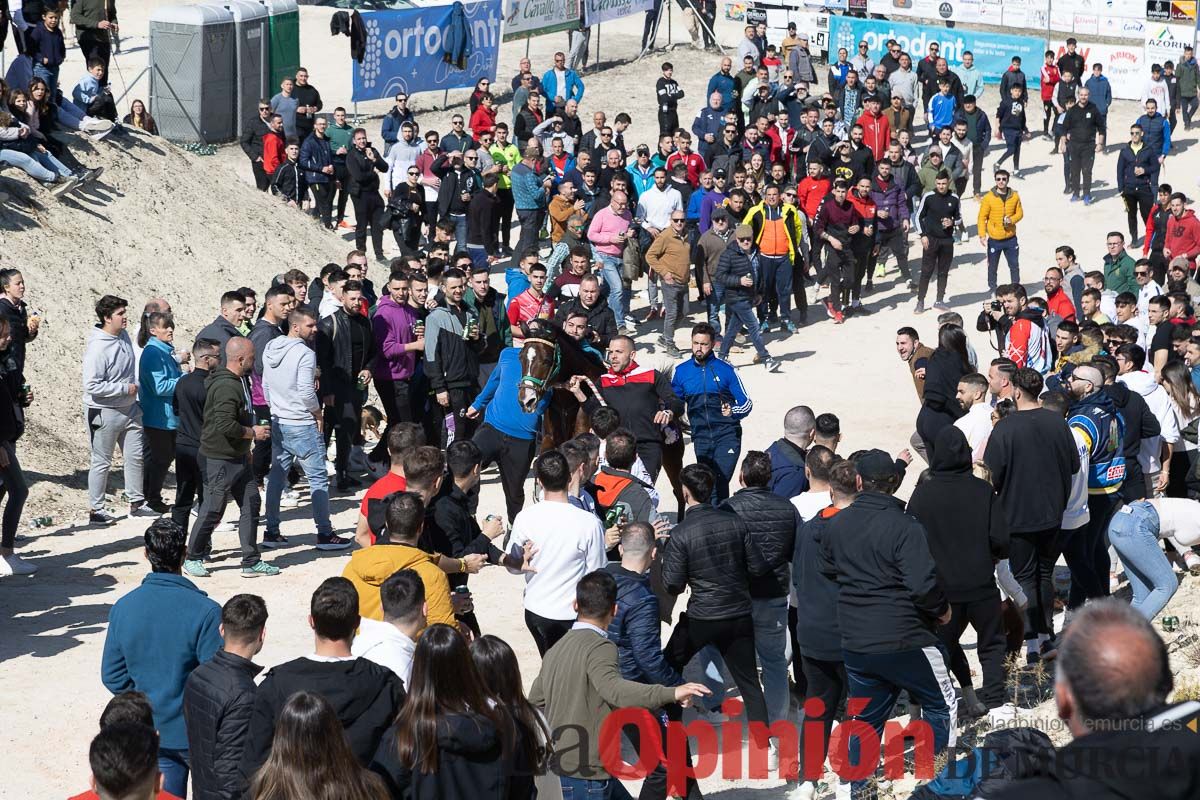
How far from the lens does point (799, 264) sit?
18578 millimetres

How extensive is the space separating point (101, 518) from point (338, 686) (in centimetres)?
709

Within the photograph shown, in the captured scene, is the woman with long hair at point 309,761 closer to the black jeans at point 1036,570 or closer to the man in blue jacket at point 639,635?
the man in blue jacket at point 639,635

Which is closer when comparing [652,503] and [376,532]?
[376,532]

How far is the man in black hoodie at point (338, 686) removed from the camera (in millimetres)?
5121

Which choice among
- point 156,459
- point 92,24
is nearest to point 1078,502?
point 156,459

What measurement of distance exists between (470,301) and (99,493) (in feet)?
10.8

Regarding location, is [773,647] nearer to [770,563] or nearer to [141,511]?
[770,563]

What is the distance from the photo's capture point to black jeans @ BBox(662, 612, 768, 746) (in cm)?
718

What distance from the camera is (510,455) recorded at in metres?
10.3

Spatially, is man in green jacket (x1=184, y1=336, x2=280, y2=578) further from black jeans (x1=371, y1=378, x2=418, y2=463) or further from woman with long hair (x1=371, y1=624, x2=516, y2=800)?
woman with long hair (x1=371, y1=624, x2=516, y2=800)

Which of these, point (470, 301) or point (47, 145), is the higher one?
point (47, 145)

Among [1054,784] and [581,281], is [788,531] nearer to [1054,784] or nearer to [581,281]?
[1054,784]

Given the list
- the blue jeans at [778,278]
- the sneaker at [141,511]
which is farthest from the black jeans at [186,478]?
the blue jeans at [778,278]

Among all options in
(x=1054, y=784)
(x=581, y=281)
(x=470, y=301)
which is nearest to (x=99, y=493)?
(x=470, y=301)
